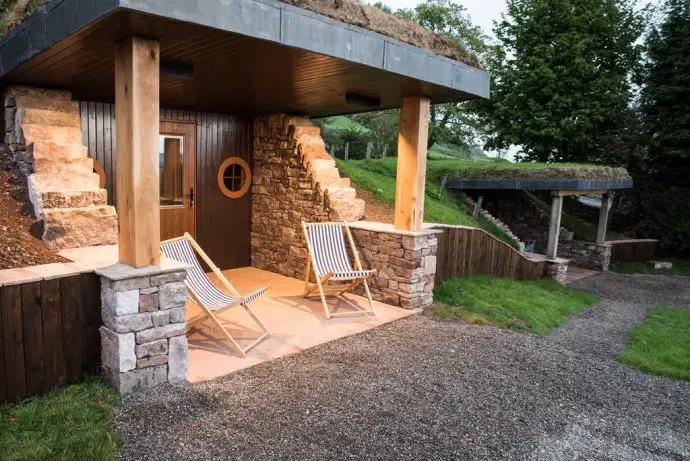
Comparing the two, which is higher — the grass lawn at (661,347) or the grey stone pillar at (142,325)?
the grey stone pillar at (142,325)

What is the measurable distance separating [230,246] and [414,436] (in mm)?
5489

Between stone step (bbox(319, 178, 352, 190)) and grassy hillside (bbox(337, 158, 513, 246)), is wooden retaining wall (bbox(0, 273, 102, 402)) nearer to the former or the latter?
stone step (bbox(319, 178, 352, 190))

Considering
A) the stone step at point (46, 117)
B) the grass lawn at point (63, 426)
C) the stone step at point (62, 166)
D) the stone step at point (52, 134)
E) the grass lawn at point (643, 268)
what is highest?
the stone step at point (46, 117)

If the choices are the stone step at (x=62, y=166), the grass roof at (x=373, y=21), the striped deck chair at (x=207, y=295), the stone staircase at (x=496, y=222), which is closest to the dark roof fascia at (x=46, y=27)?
the grass roof at (x=373, y=21)

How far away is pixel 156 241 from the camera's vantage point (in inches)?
145

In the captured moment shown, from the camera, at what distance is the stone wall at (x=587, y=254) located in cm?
1381

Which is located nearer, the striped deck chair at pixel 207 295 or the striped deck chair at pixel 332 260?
the striped deck chair at pixel 207 295

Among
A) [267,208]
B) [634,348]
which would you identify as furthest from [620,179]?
[267,208]

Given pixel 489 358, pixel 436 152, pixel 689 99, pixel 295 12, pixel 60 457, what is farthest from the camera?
pixel 436 152

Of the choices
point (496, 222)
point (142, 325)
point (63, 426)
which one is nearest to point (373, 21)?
point (142, 325)

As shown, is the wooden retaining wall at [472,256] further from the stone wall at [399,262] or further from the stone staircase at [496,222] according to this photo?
the stone staircase at [496,222]

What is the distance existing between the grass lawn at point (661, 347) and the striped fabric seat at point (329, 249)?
3.02m

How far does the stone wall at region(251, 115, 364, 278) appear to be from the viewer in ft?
23.0

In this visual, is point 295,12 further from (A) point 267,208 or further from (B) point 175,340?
(A) point 267,208
